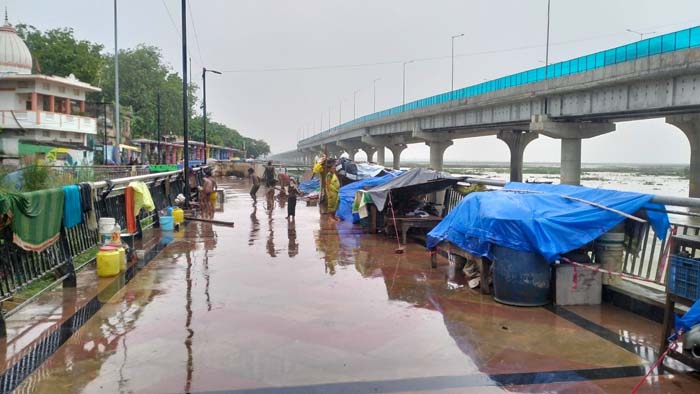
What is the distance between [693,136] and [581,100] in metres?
9.47

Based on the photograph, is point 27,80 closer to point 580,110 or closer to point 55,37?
point 55,37

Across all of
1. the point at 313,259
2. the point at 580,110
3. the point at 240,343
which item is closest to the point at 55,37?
the point at 580,110

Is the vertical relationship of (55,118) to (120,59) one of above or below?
below

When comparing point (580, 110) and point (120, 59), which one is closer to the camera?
point (580, 110)

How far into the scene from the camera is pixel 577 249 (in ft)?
24.5

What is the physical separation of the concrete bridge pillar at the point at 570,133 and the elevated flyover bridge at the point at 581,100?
0.19 feet

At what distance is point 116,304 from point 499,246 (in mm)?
5090

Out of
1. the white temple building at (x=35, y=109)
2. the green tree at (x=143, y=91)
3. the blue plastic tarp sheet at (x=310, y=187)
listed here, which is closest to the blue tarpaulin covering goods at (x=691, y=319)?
the blue plastic tarp sheet at (x=310, y=187)

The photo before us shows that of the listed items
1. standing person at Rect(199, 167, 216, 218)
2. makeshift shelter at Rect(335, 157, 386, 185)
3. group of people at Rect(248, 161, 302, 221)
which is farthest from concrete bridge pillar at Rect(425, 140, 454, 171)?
standing person at Rect(199, 167, 216, 218)

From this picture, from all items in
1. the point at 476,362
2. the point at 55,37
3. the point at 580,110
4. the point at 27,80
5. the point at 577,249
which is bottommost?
the point at 476,362

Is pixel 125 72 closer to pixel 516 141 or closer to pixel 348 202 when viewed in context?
pixel 516 141

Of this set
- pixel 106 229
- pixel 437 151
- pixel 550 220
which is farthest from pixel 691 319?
pixel 437 151

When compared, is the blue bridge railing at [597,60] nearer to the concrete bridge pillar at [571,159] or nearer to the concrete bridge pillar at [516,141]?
the concrete bridge pillar at [571,159]

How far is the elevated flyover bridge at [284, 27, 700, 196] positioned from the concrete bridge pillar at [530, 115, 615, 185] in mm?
58
